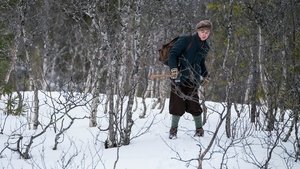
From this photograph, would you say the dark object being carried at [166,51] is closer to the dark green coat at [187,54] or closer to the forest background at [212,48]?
the dark green coat at [187,54]

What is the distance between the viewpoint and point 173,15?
10.2 m

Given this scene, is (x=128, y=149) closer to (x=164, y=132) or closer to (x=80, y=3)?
(x=164, y=132)

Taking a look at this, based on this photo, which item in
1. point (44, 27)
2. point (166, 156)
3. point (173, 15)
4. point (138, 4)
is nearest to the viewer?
point (166, 156)

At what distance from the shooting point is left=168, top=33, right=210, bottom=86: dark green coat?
5.52m

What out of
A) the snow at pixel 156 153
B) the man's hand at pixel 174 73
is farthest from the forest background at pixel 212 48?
the man's hand at pixel 174 73

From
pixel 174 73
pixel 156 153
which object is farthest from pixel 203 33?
pixel 156 153

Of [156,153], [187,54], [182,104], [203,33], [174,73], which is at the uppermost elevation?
[203,33]

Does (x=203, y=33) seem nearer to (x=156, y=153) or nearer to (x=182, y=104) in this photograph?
(x=182, y=104)

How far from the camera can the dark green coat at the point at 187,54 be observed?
5.52m

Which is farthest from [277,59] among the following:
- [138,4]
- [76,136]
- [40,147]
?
[40,147]

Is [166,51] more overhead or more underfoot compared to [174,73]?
more overhead

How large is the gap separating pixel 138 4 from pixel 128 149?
1993 millimetres

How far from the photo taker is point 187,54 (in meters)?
5.61

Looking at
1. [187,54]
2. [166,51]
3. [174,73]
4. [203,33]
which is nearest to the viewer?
[174,73]
